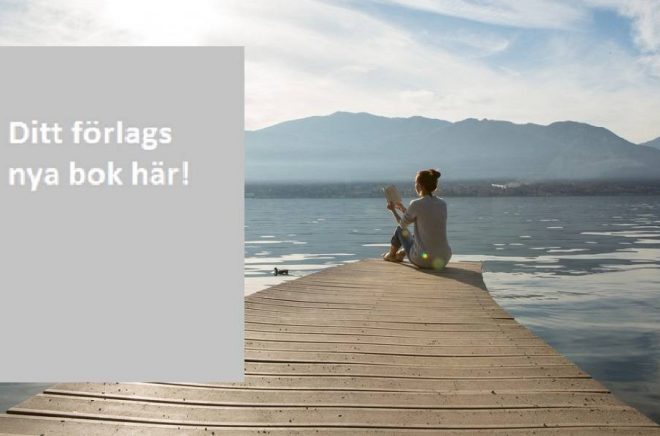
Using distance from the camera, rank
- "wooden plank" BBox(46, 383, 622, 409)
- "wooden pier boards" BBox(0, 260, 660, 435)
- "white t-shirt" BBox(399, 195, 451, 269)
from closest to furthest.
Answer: "wooden pier boards" BBox(0, 260, 660, 435) → "wooden plank" BBox(46, 383, 622, 409) → "white t-shirt" BBox(399, 195, 451, 269)

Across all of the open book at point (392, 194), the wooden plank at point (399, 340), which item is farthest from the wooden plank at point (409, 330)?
the open book at point (392, 194)

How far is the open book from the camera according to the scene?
10.2 m

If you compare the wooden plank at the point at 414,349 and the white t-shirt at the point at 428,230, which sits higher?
the white t-shirt at the point at 428,230

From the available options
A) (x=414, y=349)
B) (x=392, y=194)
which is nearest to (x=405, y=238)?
(x=392, y=194)

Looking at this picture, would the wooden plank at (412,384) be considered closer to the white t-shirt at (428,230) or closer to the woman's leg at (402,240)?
the white t-shirt at (428,230)

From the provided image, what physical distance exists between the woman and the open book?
0.10 meters

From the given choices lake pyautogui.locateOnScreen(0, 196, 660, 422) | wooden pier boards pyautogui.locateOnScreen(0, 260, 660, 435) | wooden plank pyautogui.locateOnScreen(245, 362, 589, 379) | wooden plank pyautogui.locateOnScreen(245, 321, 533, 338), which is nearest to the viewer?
wooden pier boards pyautogui.locateOnScreen(0, 260, 660, 435)

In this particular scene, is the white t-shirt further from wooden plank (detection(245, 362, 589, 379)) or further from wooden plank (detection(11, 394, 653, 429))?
wooden plank (detection(11, 394, 653, 429))

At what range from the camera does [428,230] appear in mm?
9539

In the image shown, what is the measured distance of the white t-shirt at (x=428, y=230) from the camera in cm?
940

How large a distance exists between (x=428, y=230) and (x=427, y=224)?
0.11 meters

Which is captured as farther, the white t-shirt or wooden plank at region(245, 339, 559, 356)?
the white t-shirt

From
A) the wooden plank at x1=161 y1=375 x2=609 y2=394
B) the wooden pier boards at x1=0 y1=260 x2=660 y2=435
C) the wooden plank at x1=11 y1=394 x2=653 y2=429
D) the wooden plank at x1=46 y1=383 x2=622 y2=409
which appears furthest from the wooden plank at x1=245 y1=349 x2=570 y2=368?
the wooden plank at x1=11 y1=394 x2=653 y2=429

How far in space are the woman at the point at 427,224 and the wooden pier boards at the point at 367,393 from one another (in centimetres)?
334
